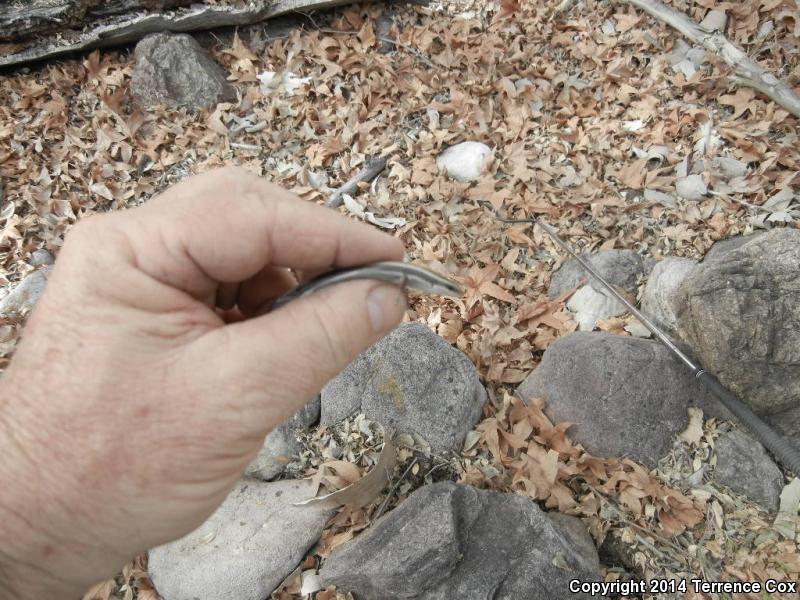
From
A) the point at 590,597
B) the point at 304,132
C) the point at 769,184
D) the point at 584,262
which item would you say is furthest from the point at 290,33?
the point at 590,597

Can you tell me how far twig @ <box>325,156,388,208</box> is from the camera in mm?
4488

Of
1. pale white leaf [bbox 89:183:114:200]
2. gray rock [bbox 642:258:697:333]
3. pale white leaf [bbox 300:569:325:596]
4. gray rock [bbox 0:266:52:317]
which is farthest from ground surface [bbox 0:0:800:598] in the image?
pale white leaf [bbox 300:569:325:596]

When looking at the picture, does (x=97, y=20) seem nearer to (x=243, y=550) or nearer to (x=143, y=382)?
(x=243, y=550)

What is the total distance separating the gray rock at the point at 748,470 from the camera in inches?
113

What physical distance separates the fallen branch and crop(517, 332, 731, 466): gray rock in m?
2.50

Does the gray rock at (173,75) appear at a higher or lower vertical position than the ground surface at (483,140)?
higher

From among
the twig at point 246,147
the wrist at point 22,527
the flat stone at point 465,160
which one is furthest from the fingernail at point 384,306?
the twig at point 246,147

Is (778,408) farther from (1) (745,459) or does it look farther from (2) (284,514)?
(2) (284,514)

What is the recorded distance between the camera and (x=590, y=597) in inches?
96.3

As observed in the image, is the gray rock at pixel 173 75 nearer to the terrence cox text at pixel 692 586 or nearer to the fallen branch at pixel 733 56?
the fallen branch at pixel 733 56

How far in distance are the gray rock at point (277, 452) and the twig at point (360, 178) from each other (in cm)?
191

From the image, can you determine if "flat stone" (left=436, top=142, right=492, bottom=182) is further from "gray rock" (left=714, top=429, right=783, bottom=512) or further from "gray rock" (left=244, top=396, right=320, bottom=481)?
"gray rock" (left=714, top=429, right=783, bottom=512)

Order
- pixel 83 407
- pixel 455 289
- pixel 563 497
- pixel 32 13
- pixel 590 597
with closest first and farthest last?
pixel 83 407, pixel 455 289, pixel 590 597, pixel 563 497, pixel 32 13

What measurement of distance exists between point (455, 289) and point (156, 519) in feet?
3.73
